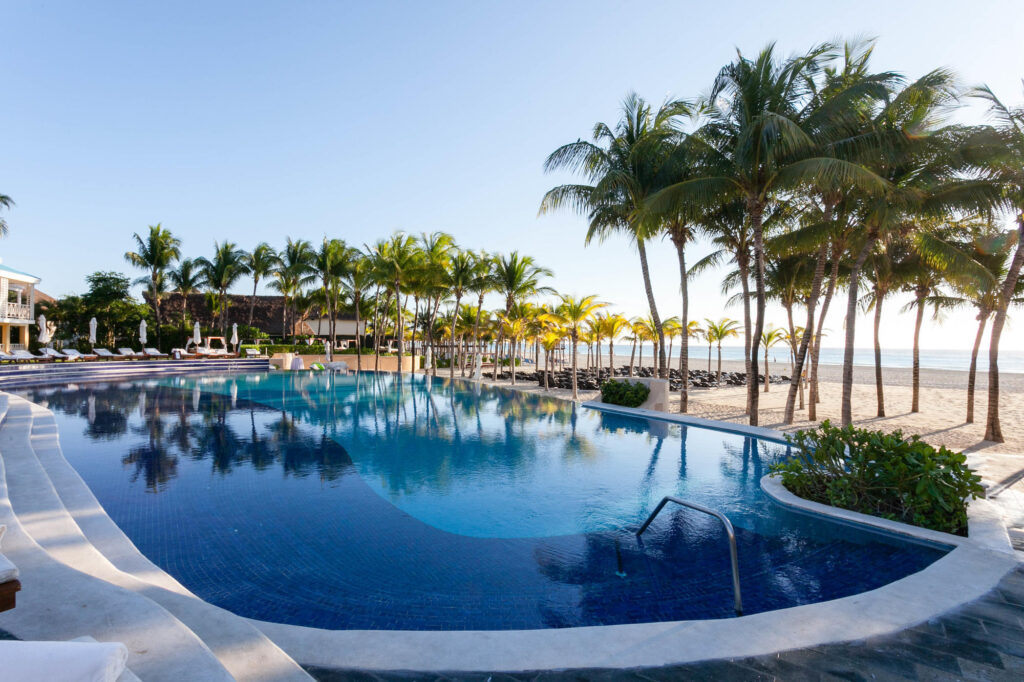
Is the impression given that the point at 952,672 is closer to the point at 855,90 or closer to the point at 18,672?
Result: the point at 18,672

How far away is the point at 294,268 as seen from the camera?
117ft

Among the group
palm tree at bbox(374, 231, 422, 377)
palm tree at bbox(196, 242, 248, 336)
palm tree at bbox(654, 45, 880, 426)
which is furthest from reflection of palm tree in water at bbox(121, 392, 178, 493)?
palm tree at bbox(196, 242, 248, 336)

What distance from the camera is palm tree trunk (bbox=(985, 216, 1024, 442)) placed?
34.8ft

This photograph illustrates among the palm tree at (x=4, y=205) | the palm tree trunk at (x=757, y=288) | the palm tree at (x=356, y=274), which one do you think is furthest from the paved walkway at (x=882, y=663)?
the palm tree at (x=356, y=274)

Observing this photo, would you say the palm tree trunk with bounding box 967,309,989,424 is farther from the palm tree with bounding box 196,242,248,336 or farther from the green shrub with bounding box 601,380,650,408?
the palm tree with bounding box 196,242,248,336

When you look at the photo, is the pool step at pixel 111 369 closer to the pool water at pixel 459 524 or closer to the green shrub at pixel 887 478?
the pool water at pixel 459 524

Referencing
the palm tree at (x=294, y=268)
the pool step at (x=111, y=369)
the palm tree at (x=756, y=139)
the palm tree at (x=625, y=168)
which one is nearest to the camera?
the palm tree at (x=756, y=139)

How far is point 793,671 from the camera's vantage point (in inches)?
111

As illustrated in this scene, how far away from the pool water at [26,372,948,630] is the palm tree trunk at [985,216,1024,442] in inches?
219

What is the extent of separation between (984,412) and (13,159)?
154 ft

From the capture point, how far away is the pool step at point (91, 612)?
2361 millimetres

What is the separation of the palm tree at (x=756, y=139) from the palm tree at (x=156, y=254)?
37.4m

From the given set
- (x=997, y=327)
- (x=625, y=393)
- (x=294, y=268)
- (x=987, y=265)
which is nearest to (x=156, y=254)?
(x=294, y=268)

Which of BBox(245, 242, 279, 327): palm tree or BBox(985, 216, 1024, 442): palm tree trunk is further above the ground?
BBox(245, 242, 279, 327): palm tree
